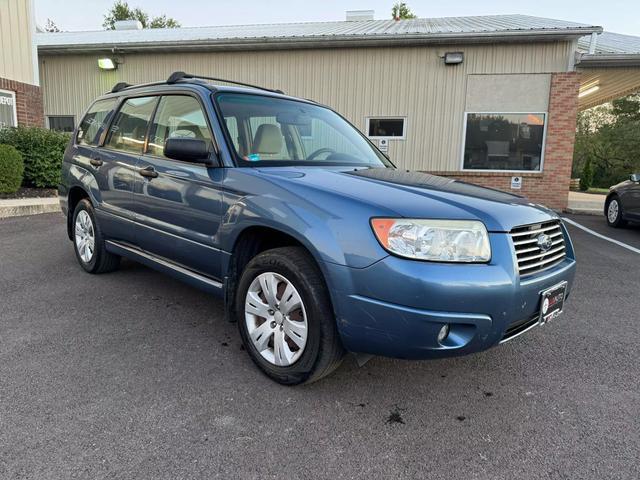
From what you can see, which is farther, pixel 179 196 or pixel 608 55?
pixel 608 55

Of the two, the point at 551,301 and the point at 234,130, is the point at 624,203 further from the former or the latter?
the point at 234,130

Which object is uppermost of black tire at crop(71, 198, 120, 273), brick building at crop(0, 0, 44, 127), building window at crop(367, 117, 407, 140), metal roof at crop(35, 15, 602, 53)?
metal roof at crop(35, 15, 602, 53)

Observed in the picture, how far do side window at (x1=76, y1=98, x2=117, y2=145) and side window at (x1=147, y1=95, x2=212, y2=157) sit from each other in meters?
1.01

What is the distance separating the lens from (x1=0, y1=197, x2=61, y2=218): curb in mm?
8148

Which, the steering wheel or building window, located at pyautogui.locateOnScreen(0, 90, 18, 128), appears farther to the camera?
building window, located at pyautogui.locateOnScreen(0, 90, 18, 128)

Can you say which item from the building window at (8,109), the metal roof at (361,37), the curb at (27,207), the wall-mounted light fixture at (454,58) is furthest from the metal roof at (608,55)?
the building window at (8,109)

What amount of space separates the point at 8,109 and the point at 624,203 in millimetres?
13184

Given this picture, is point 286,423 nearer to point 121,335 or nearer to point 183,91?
point 121,335

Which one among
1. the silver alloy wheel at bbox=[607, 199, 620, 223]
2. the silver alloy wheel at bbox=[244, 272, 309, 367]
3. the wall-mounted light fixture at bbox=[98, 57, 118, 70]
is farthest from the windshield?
the wall-mounted light fixture at bbox=[98, 57, 118, 70]

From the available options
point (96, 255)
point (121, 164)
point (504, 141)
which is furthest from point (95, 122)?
point (504, 141)

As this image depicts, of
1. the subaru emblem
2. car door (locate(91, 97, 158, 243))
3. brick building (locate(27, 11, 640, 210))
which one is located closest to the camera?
the subaru emblem

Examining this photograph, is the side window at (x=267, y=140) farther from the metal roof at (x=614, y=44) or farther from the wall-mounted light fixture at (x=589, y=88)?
the wall-mounted light fixture at (x=589, y=88)

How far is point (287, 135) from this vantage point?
11.6 feet

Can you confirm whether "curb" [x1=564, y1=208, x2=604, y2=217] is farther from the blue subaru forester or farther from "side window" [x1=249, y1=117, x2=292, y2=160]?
"side window" [x1=249, y1=117, x2=292, y2=160]
